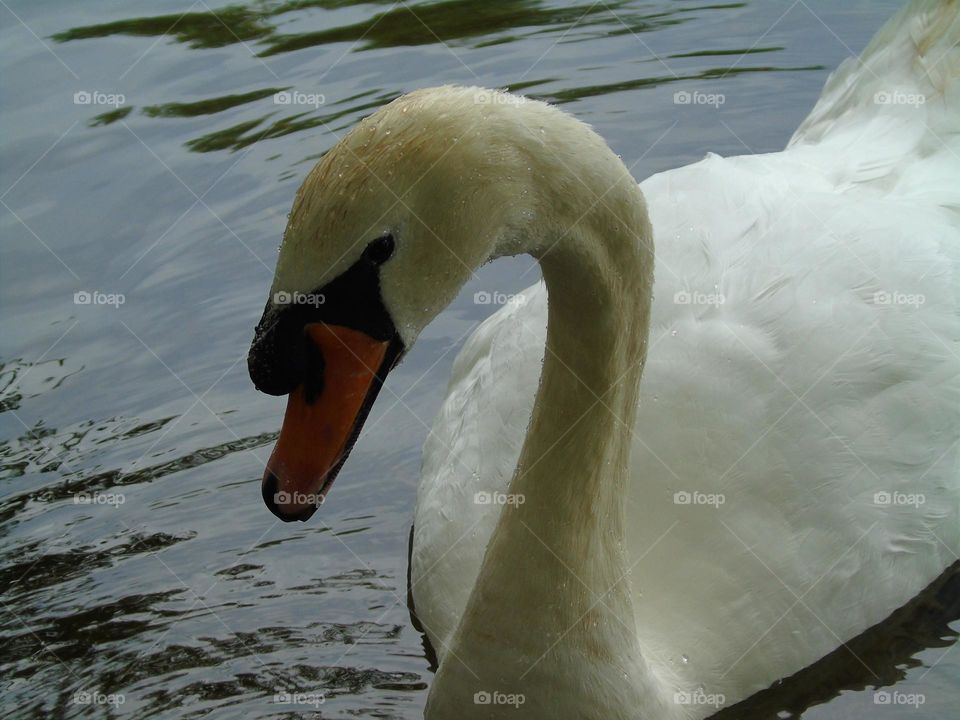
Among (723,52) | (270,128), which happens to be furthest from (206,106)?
(723,52)

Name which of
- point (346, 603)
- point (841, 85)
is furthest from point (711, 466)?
point (841, 85)

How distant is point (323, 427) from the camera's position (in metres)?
3.85

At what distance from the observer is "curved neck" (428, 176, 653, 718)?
169 inches

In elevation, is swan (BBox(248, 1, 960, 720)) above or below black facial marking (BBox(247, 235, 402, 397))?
below

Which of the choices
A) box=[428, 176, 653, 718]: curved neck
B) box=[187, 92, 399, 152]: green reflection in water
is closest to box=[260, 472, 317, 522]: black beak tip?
box=[428, 176, 653, 718]: curved neck

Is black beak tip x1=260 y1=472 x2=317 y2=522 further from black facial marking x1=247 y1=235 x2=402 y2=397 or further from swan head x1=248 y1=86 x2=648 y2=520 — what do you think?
black facial marking x1=247 y1=235 x2=402 y2=397

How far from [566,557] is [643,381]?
0.93 metres

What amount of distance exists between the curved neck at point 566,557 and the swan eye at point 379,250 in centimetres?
69

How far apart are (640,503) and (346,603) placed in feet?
A: 4.33

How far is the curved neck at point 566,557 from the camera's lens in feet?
14.1

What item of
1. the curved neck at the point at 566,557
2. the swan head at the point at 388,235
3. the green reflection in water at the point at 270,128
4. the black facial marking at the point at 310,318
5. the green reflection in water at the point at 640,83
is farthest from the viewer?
the green reflection in water at the point at 640,83

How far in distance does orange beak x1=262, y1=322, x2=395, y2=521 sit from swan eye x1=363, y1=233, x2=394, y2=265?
0.85 feet

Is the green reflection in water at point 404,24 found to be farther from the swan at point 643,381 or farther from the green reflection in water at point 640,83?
the swan at point 643,381

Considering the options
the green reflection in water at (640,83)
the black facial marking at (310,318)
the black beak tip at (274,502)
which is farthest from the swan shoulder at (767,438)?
the green reflection in water at (640,83)
